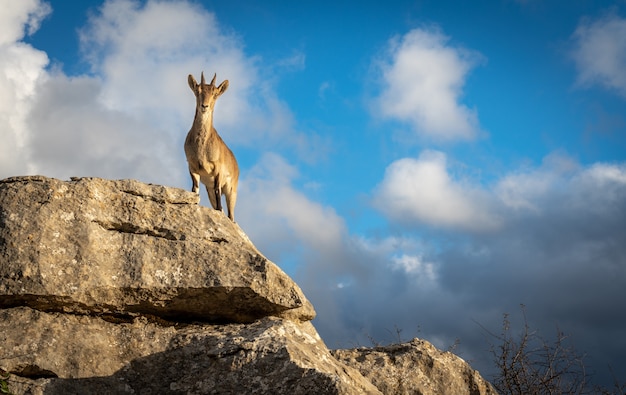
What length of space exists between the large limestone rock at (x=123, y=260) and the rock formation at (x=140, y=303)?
12 millimetres

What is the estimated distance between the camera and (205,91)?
1382cm

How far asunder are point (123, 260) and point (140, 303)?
53cm

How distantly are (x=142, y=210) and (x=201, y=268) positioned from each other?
115cm

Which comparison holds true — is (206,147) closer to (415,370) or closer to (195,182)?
(195,182)

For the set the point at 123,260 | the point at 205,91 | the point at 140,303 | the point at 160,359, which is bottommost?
the point at 160,359

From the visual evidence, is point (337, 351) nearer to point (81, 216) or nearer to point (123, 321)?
point (123, 321)

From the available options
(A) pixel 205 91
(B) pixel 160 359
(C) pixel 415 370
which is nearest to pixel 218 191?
(A) pixel 205 91

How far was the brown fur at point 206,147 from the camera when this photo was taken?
13859 millimetres

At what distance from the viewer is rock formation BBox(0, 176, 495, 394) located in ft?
21.6

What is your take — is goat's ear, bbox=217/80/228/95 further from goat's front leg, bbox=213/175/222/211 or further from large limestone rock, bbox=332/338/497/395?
large limestone rock, bbox=332/338/497/395

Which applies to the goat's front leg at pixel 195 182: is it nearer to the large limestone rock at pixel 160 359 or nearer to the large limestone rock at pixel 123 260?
the large limestone rock at pixel 123 260

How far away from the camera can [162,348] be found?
7.08 m

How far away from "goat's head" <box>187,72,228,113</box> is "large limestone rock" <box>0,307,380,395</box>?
7360mm

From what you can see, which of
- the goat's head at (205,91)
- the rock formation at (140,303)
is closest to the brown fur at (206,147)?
the goat's head at (205,91)
